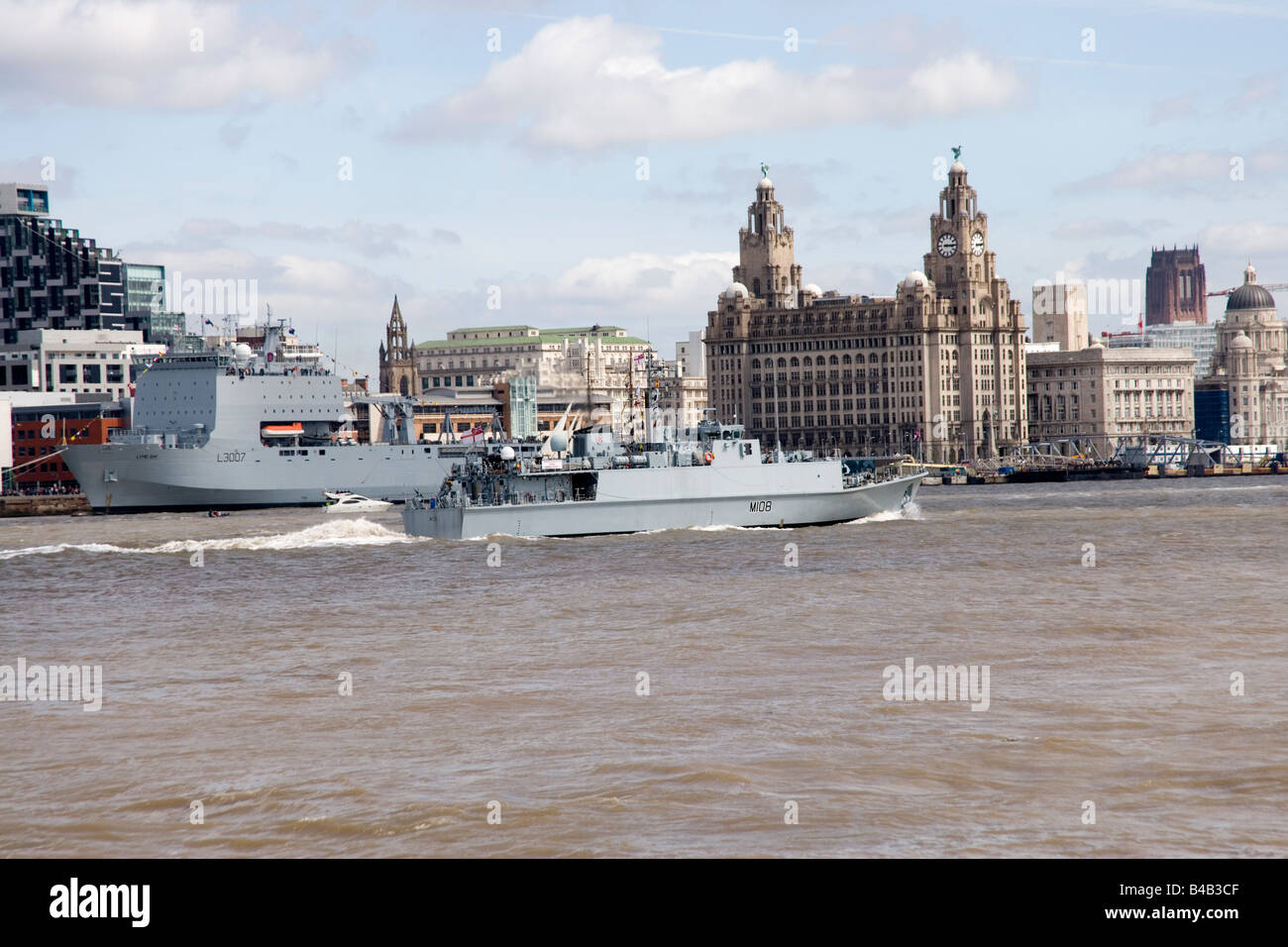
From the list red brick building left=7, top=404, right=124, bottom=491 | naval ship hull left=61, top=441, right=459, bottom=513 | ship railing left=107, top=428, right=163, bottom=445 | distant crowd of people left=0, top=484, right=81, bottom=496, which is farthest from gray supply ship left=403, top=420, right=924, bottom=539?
red brick building left=7, top=404, right=124, bottom=491

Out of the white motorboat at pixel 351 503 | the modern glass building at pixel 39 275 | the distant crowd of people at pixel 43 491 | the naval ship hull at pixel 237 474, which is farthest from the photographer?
the modern glass building at pixel 39 275

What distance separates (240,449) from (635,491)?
167 feet

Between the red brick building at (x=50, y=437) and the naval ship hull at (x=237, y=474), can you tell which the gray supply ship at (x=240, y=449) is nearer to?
the naval ship hull at (x=237, y=474)

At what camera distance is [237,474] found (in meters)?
103

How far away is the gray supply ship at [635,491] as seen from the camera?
62094mm

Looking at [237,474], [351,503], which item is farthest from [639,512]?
[237,474]

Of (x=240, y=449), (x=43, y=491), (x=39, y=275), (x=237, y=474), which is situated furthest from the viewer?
(x=39, y=275)

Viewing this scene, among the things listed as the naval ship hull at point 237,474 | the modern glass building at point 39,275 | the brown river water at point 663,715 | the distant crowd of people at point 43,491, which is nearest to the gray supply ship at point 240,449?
the naval ship hull at point 237,474

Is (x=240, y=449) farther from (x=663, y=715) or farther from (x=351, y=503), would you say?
(x=663, y=715)

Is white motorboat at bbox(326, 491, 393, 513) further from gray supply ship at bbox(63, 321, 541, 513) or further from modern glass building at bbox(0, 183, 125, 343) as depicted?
modern glass building at bbox(0, 183, 125, 343)

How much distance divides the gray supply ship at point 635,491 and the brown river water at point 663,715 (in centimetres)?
1546

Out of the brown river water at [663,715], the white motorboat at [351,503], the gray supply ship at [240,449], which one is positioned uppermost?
the gray supply ship at [240,449]
